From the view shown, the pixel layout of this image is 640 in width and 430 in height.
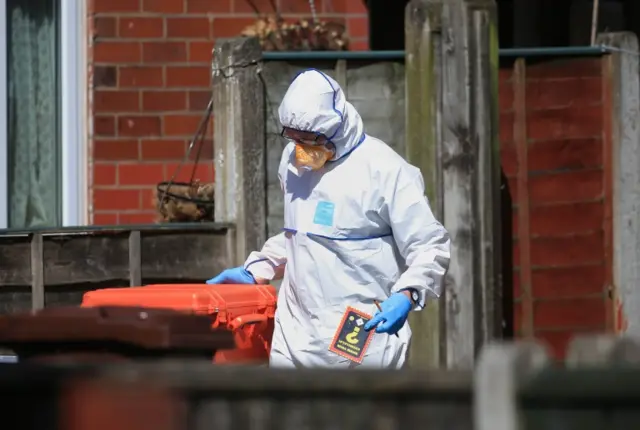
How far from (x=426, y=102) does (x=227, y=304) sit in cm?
190

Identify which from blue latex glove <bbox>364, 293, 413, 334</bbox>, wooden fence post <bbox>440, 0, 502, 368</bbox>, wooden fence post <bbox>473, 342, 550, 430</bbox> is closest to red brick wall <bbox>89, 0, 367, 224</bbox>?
wooden fence post <bbox>440, 0, 502, 368</bbox>

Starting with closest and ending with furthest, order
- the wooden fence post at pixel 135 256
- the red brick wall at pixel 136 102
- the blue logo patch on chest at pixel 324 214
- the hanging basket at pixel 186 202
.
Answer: the blue logo patch on chest at pixel 324 214, the wooden fence post at pixel 135 256, the hanging basket at pixel 186 202, the red brick wall at pixel 136 102

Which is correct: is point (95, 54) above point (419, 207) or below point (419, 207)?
above

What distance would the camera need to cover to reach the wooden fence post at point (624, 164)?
295 inches

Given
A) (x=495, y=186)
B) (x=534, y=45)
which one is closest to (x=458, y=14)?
(x=495, y=186)

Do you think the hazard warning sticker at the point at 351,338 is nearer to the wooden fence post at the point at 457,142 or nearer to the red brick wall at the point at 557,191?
the wooden fence post at the point at 457,142

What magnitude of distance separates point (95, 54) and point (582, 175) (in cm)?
290

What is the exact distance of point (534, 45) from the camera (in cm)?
1027

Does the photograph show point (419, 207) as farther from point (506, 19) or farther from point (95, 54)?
point (506, 19)

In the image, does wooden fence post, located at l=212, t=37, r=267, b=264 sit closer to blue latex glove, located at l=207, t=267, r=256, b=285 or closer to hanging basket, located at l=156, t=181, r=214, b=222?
hanging basket, located at l=156, t=181, r=214, b=222

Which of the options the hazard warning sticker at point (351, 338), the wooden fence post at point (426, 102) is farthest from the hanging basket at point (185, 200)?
the hazard warning sticker at point (351, 338)

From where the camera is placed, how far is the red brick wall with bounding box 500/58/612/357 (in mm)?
7492

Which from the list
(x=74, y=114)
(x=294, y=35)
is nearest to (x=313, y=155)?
(x=294, y=35)

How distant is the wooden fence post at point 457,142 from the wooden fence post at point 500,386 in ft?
13.6
